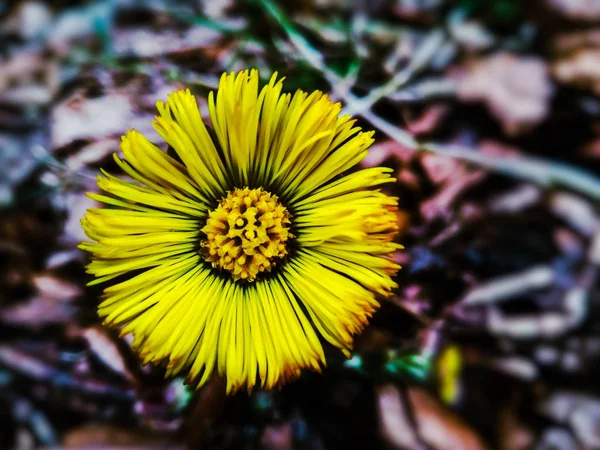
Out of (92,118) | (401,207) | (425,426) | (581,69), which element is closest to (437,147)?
(401,207)

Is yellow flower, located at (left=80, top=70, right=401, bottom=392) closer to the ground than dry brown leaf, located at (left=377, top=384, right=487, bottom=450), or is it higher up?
higher up

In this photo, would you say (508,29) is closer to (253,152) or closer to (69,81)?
(253,152)

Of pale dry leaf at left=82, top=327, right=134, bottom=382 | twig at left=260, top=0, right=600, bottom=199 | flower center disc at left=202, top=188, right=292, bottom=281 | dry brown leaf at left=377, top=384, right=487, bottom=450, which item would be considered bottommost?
dry brown leaf at left=377, top=384, right=487, bottom=450

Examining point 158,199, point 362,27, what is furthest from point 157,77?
point 362,27

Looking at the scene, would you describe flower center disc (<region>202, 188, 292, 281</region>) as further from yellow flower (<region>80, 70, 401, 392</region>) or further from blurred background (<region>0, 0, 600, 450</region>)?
blurred background (<region>0, 0, 600, 450</region>)

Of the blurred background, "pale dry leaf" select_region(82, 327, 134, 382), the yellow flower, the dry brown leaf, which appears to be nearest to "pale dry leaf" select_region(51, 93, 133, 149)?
the blurred background

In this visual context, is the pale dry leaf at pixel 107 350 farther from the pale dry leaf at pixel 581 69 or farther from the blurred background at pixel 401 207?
the pale dry leaf at pixel 581 69
